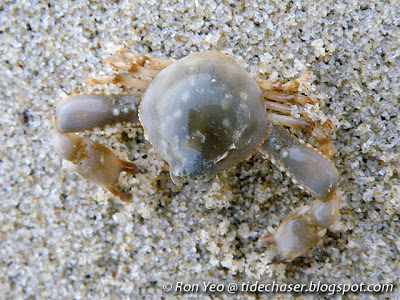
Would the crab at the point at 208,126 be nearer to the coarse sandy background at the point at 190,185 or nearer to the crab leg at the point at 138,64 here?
the crab leg at the point at 138,64

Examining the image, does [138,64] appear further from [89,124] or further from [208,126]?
[208,126]

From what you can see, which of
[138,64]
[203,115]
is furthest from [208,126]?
[138,64]

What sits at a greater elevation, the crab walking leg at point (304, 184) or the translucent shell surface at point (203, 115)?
the translucent shell surface at point (203, 115)

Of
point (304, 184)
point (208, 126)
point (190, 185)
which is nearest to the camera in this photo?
point (208, 126)

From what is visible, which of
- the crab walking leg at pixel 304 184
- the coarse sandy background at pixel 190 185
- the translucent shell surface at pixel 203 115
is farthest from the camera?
the coarse sandy background at pixel 190 185

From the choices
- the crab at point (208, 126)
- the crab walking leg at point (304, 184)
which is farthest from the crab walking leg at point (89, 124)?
the crab walking leg at point (304, 184)

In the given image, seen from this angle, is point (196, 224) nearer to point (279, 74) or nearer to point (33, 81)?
point (279, 74)

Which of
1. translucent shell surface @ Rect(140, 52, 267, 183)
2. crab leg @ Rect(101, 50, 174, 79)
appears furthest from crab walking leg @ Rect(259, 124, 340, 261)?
crab leg @ Rect(101, 50, 174, 79)
